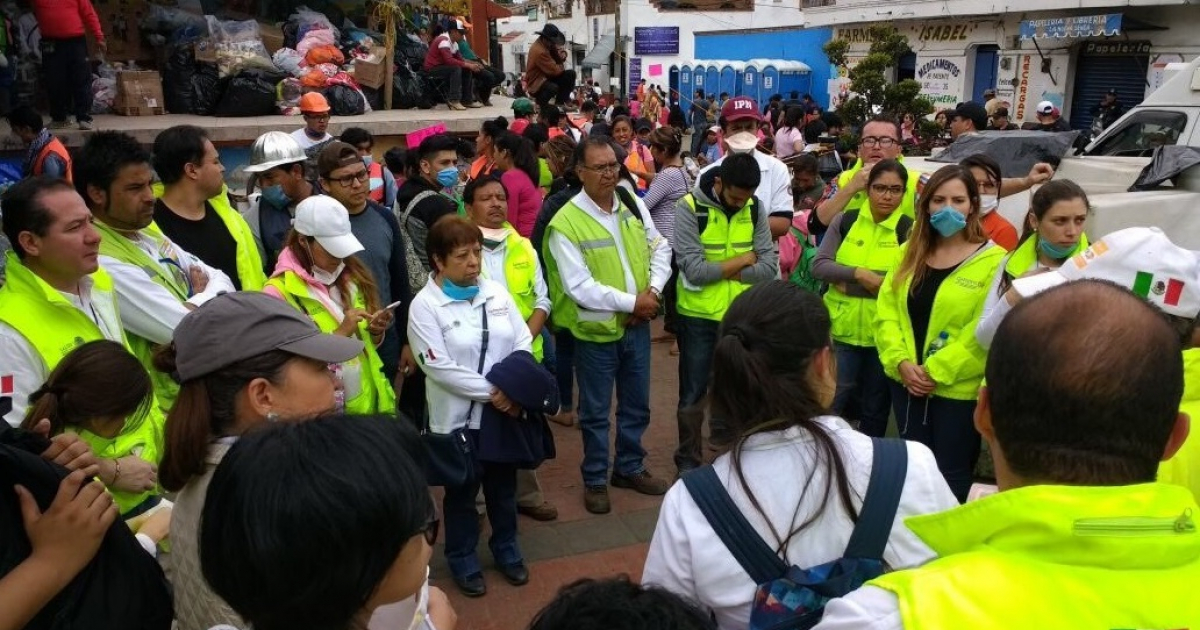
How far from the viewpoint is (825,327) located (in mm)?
1969

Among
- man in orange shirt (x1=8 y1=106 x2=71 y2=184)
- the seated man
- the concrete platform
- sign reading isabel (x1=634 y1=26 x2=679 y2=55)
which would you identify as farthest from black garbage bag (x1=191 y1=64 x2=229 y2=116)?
sign reading isabel (x1=634 y1=26 x2=679 y2=55)

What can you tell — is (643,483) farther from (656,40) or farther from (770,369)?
(656,40)

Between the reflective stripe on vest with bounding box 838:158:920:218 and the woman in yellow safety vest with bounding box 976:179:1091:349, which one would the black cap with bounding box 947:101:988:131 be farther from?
the woman in yellow safety vest with bounding box 976:179:1091:349

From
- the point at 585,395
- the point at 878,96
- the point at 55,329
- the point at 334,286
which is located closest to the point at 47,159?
the point at 334,286

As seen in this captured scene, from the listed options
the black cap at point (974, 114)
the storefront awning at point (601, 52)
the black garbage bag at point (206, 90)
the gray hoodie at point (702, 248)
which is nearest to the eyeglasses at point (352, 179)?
the gray hoodie at point (702, 248)

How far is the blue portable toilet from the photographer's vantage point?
3200cm

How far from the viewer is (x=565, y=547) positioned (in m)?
4.24

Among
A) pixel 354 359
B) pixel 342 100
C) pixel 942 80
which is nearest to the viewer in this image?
pixel 354 359

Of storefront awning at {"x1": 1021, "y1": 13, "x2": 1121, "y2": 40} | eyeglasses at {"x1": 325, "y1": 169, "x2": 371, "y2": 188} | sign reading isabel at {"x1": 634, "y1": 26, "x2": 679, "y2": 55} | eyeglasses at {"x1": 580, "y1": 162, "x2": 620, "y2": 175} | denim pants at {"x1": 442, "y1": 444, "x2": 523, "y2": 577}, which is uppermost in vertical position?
sign reading isabel at {"x1": 634, "y1": 26, "x2": 679, "y2": 55}

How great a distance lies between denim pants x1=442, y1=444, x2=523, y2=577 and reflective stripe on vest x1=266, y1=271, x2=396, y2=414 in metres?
0.53

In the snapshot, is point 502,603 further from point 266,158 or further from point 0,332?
point 266,158

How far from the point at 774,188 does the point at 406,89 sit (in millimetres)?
6651

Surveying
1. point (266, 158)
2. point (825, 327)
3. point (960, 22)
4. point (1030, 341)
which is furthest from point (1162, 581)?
point (960, 22)

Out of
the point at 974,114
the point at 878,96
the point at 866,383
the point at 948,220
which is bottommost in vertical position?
the point at 866,383
